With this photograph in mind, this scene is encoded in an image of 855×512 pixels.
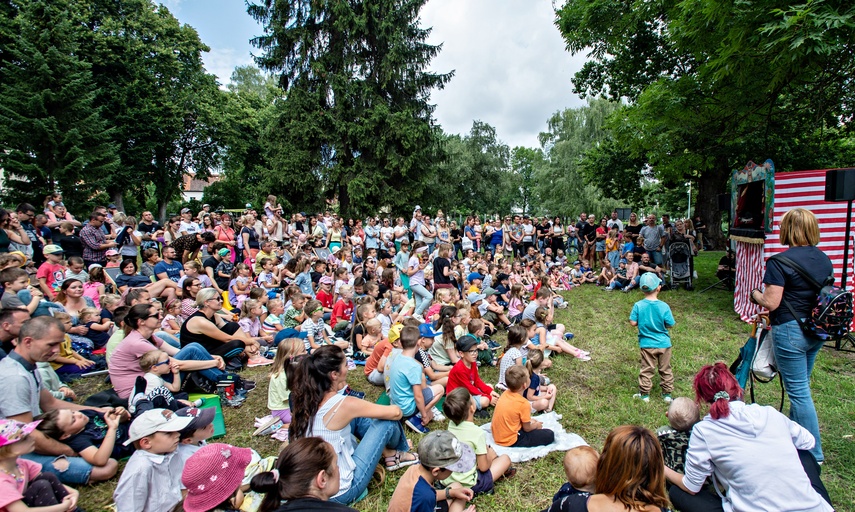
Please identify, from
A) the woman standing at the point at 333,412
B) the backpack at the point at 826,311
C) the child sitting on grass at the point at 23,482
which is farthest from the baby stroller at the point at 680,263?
the child sitting on grass at the point at 23,482

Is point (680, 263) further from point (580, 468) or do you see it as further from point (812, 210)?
point (580, 468)

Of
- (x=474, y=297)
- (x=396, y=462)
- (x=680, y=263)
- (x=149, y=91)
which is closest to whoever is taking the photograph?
(x=396, y=462)

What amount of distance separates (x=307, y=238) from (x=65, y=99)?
14.6 meters

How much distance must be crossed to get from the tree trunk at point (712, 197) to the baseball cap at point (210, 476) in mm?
18197

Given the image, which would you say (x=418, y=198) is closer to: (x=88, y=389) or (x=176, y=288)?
(x=176, y=288)

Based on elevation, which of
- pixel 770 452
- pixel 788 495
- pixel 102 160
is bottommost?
pixel 788 495

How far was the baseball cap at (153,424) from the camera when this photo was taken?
2769 mm

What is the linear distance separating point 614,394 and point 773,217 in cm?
499

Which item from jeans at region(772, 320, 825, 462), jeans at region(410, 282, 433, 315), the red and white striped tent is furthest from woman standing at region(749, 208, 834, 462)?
jeans at region(410, 282, 433, 315)

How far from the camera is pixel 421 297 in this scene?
894 centimetres

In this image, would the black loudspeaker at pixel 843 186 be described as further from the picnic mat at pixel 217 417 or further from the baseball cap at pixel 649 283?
the picnic mat at pixel 217 417

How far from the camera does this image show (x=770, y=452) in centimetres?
236

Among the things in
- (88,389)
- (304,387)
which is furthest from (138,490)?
(88,389)

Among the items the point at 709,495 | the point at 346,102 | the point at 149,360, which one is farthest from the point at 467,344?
the point at 346,102
